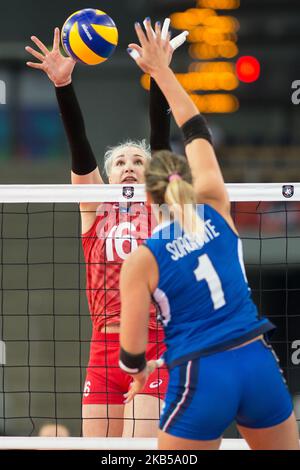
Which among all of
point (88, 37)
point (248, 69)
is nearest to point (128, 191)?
point (88, 37)

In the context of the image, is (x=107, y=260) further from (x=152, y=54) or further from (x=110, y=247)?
(x=152, y=54)

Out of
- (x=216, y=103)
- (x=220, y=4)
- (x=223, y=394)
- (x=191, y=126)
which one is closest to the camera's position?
(x=223, y=394)

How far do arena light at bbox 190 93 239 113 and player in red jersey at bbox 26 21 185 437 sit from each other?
7347 mm

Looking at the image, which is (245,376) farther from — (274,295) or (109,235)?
(274,295)

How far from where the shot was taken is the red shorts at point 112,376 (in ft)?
17.5

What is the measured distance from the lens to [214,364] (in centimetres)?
383

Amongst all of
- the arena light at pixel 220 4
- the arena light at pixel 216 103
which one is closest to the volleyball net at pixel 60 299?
the arena light at pixel 216 103

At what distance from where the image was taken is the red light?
1309cm

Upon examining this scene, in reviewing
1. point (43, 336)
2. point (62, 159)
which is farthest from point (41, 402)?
point (62, 159)

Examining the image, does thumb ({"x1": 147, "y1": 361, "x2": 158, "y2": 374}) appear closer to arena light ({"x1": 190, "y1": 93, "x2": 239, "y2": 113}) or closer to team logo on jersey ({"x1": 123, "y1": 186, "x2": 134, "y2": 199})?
team logo on jersey ({"x1": 123, "y1": 186, "x2": 134, "y2": 199})

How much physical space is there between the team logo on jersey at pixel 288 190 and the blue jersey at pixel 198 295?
5.43ft

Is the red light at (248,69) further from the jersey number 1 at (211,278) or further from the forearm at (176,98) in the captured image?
the jersey number 1 at (211,278)

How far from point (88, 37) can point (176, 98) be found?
129cm

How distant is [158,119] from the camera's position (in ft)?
17.1
